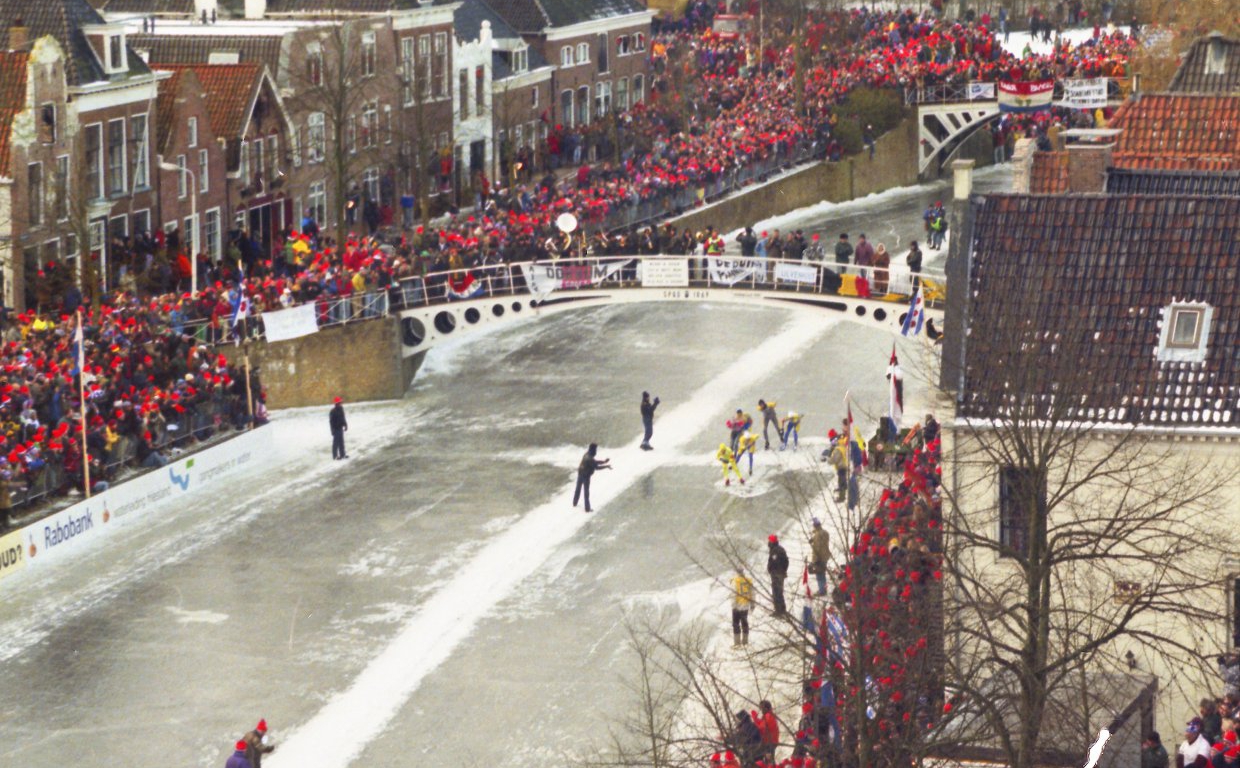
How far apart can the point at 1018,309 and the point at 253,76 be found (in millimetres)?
35950

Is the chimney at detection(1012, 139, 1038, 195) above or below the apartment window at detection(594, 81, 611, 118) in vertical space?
above

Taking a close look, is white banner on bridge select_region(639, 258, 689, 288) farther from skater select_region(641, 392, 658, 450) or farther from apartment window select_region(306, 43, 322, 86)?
apartment window select_region(306, 43, 322, 86)

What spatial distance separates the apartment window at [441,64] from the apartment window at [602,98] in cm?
1324

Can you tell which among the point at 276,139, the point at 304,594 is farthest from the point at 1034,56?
the point at 304,594

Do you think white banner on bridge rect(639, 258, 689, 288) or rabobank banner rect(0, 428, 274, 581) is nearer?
rabobank banner rect(0, 428, 274, 581)

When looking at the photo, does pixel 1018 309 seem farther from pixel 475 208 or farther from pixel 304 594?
pixel 475 208

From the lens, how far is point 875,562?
37719 mm

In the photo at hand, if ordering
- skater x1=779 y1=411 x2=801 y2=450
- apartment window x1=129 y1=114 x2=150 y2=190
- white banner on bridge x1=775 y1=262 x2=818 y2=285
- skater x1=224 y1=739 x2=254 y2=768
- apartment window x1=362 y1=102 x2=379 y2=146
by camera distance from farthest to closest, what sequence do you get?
apartment window x1=362 y1=102 x2=379 y2=146
apartment window x1=129 y1=114 x2=150 y2=190
white banner on bridge x1=775 y1=262 x2=818 y2=285
skater x1=779 y1=411 x2=801 y2=450
skater x1=224 y1=739 x2=254 y2=768

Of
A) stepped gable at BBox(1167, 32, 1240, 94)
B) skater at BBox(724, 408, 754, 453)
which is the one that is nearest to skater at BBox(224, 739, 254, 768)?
skater at BBox(724, 408, 754, 453)

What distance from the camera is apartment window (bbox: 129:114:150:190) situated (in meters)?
67.1

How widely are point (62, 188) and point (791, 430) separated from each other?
53.9 ft

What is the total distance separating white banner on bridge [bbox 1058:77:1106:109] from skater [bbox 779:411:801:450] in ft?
103

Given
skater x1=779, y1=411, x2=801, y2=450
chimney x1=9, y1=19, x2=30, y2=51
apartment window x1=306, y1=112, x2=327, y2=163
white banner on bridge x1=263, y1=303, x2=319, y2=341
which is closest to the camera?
skater x1=779, y1=411, x2=801, y2=450

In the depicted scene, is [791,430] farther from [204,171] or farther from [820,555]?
[204,171]
